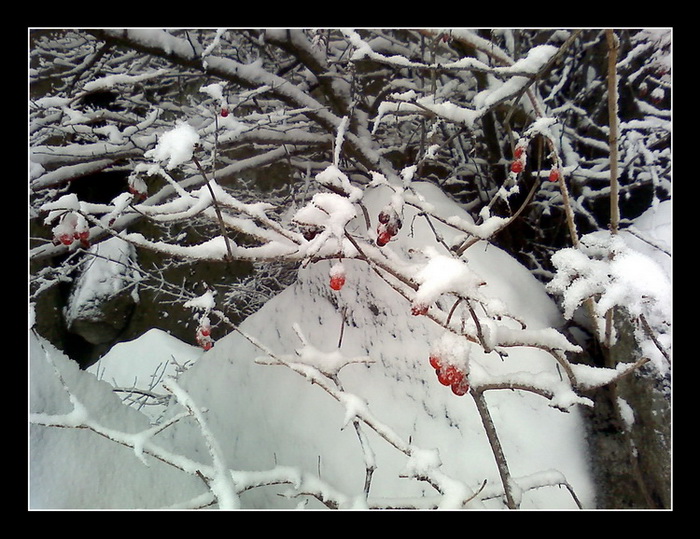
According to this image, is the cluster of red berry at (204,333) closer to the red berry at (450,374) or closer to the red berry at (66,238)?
the red berry at (66,238)

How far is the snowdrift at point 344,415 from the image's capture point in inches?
49.4

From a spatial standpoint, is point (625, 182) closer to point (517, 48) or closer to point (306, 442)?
point (517, 48)

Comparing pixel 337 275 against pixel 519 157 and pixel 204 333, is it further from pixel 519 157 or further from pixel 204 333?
pixel 204 333

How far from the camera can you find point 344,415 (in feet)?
4.66

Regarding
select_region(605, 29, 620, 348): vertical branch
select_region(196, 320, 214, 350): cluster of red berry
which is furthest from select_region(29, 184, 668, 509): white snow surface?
select_region(605, 29, 620, 348): vertical branch

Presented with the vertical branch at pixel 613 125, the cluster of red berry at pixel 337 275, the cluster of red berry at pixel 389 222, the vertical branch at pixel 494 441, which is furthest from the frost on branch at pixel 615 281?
the cluster of red berry at pixel 337 275

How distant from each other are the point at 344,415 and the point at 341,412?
23 cm

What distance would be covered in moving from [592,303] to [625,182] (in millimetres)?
1779

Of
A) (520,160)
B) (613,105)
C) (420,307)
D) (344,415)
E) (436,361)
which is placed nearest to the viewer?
(420,307)

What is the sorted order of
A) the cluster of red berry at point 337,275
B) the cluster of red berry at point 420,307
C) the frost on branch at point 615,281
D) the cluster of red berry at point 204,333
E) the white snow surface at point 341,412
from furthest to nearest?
the cluster of red berry at point 204,333 → the white snow surface at point 341,412 → the cluster of red berry at point 337,275 → the frost on branch at point 615,281 → the cluster of red berry at point 420,307

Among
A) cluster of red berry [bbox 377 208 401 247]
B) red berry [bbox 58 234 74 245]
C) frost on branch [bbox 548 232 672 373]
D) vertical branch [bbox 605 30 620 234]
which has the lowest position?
red berry [bbox 58 234 74 245]

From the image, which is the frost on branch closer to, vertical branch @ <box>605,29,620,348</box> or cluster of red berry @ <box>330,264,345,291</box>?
vertical branch @ <box>605,29,620,348</box>

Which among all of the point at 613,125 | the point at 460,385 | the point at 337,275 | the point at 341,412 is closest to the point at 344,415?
the point at 341,412

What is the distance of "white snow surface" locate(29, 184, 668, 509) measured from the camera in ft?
3.97
